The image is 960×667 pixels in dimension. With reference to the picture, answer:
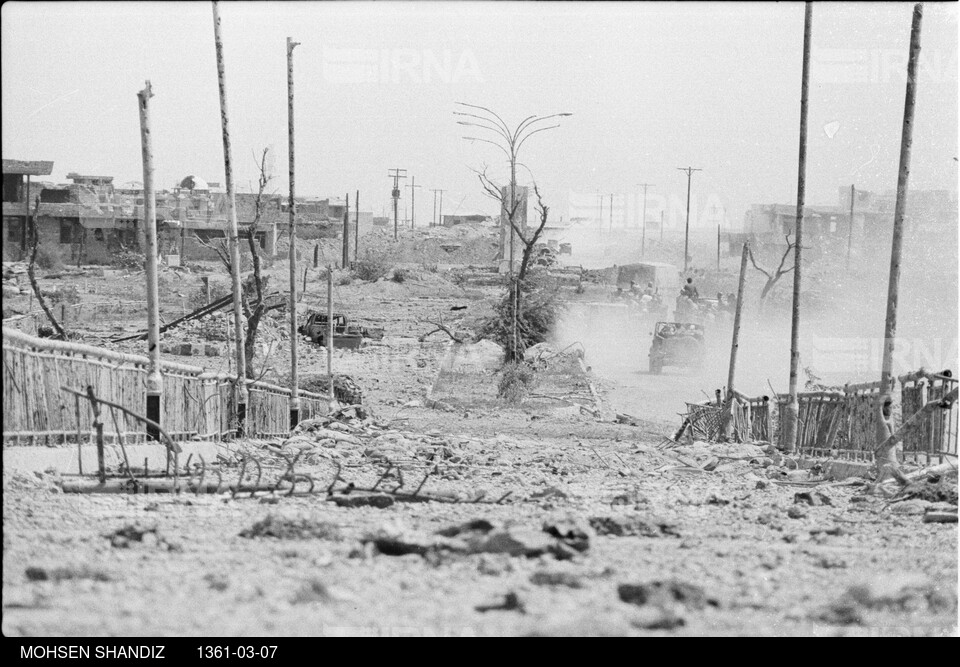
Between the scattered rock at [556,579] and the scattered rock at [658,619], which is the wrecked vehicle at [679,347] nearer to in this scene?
the scattered rock at [556,579]

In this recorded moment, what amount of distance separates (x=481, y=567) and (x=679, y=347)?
108 feet

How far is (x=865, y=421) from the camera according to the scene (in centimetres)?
1720

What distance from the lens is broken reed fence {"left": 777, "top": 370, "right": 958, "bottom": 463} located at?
14727mm

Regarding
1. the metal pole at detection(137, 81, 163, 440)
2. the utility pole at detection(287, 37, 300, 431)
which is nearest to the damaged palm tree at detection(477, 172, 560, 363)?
the utility pole at detection(287, 37, 300, 431)

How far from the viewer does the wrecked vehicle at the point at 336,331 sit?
47.1 m

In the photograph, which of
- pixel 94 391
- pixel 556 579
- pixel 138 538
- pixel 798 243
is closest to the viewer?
pixel 556 579

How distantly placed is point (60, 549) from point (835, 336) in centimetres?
5245

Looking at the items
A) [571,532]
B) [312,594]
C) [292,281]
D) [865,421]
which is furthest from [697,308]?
[312,594]

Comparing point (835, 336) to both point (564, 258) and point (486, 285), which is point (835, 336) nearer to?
point (486, 285)

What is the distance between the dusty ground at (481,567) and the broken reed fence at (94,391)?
115 cm

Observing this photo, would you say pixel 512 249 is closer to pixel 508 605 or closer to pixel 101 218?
pixel 508 605

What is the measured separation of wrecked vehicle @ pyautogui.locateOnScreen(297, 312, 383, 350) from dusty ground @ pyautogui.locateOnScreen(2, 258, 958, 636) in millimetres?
32723
